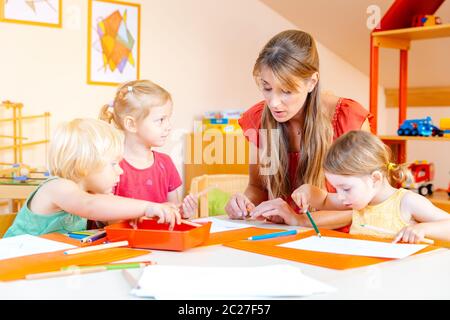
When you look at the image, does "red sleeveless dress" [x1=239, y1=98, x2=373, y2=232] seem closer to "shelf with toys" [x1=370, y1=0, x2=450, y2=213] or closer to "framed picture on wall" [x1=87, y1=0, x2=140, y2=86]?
"shelf with toys" [x1=370, y1=0, x2=450, y2=213]

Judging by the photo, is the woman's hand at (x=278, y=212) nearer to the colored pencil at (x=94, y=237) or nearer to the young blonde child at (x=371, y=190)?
the young blonde child at (x=371, y=190)

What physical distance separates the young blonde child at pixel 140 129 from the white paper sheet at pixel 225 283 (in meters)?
0.90

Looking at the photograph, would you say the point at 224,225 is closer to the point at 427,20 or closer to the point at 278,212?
the point at 278,212

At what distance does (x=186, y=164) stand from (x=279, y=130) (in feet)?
7.41

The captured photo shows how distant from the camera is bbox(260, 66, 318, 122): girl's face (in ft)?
5.22

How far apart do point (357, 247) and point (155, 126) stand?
85 cm

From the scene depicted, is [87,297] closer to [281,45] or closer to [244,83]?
[281,45]

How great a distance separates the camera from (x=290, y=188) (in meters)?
1.79

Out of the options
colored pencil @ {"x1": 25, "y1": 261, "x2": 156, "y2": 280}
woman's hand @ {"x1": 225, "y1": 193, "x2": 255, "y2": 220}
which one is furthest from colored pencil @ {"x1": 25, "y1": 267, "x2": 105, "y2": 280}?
woman's hand @ {"x1": 225, "y1": 193, "x2": 255, "y2": 220}

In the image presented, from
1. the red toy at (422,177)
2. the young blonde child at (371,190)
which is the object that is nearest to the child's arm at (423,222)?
the young blonde child at (371,190)

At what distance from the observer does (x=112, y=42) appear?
11.8ft

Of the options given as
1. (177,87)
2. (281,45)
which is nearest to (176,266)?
(281,45)

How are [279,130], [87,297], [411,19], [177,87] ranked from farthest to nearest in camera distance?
1. [177,87]
2. [411,19]
3. [279,130]
4. [87,297]

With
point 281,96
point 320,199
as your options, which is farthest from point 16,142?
point 320,199
